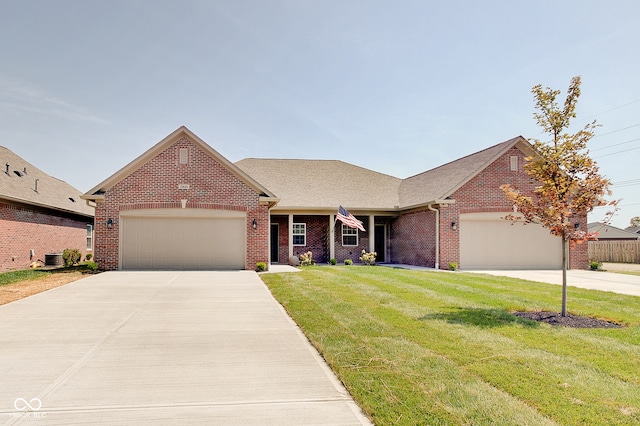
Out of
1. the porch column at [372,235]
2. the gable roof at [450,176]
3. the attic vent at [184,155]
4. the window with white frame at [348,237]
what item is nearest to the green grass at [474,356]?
the gable roof at [450,176]

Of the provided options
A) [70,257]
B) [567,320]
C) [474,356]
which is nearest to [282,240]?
[70,257]

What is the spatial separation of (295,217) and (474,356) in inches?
682

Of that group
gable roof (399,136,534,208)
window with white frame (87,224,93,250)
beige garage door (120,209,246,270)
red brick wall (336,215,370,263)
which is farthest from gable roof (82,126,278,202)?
window with white frame (87,224,93,250)

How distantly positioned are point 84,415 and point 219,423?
48.9 inches

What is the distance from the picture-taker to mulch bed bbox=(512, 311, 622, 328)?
764 cm

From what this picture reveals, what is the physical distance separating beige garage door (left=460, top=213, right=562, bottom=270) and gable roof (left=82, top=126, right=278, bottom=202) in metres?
8.84

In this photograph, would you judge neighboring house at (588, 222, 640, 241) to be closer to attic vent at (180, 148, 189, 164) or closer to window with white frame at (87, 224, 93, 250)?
attic vent at (180, 148, 189, 164)

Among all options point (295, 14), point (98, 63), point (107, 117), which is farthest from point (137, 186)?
point (295, 14)

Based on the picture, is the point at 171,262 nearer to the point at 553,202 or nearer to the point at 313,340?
the point at 313,340

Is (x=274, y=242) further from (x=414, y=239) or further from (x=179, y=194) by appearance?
(x=414, y=239)

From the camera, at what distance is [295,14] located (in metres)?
13.3

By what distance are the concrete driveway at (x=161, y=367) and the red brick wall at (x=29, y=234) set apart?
30.9 feet

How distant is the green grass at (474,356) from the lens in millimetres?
3918

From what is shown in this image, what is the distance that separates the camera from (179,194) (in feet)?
56.6
